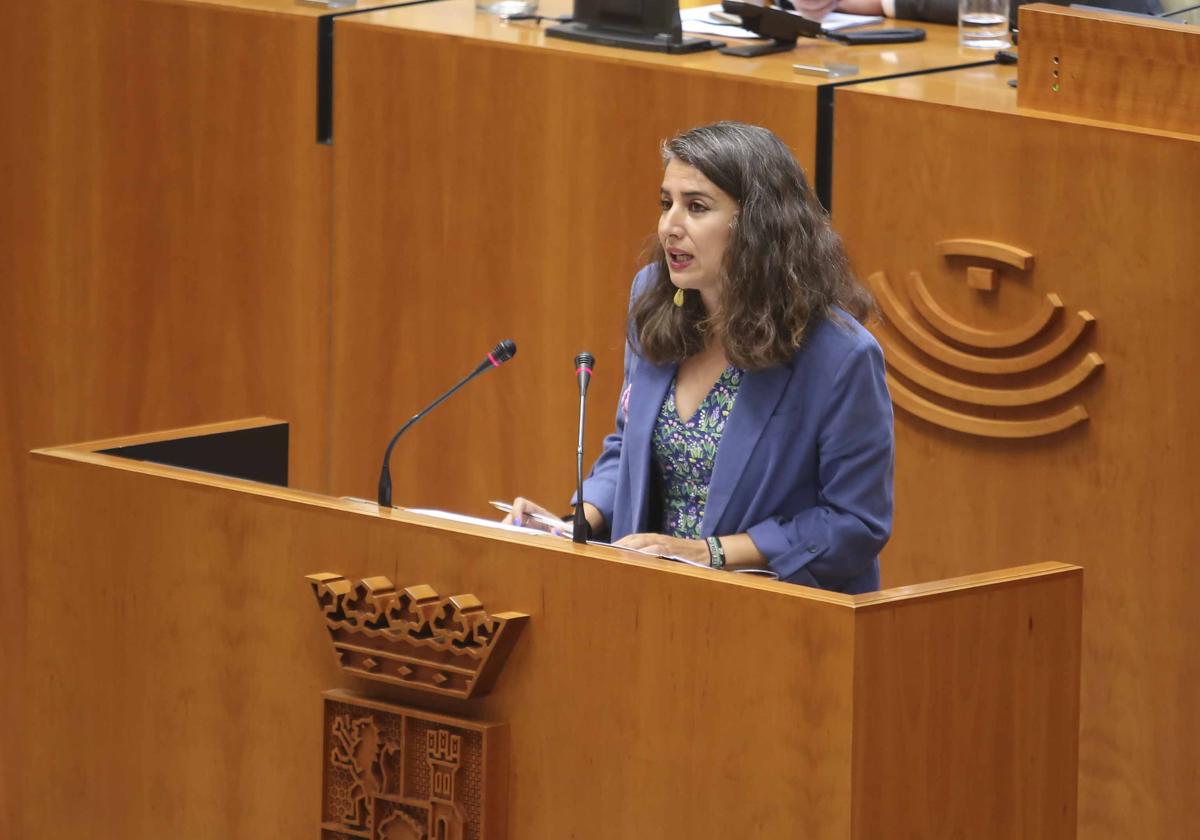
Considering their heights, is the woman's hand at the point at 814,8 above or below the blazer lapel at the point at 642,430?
above

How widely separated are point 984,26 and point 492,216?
3.62 ft

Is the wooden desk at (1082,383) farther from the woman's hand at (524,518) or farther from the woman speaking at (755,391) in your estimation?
the woman's hand at (524,518)

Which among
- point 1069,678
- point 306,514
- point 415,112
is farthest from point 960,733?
point 415,112

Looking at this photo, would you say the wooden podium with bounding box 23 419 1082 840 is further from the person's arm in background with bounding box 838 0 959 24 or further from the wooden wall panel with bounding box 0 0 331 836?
the person's arm in background with bounding box 838 0 959 24

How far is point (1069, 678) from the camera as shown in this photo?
9.93 feet

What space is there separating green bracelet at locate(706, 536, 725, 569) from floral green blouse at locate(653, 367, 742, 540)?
91 millimetres

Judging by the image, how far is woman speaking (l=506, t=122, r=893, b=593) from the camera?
336cm

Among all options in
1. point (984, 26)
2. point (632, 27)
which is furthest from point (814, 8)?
point (632, 27)

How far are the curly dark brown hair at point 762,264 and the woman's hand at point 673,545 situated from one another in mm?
276

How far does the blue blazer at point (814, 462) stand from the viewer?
3354mm

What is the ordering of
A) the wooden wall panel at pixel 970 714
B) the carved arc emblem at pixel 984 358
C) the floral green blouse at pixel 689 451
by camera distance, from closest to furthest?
the wooden wall panel at pixel 970 714, the floral green blouse at pixel 689 451, the carved arc emblem at pixel 984 358

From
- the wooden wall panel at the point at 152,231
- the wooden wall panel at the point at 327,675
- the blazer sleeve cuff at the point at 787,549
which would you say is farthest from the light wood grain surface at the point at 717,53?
the wooden wall panel at the point at 327,675

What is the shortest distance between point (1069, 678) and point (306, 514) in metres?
1.08

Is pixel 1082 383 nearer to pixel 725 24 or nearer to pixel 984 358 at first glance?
pixel 984 358
